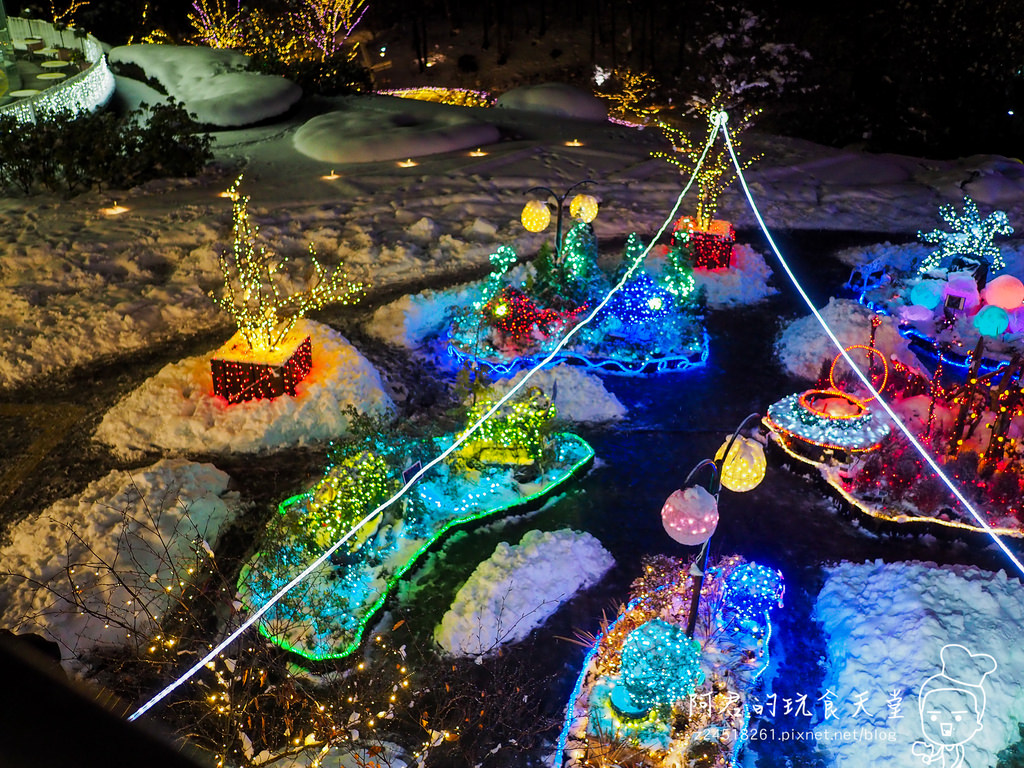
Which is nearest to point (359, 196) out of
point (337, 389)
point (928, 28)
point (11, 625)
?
point (337, 389)

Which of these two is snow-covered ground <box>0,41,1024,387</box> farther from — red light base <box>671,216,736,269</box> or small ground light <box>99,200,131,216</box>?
red light base <box>671,216,736,269</box>

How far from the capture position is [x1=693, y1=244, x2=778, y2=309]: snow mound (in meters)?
12.3

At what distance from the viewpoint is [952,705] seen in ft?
18.9

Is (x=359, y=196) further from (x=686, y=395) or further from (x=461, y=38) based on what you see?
(x=461, y=38)

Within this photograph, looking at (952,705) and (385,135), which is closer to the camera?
(952,705)

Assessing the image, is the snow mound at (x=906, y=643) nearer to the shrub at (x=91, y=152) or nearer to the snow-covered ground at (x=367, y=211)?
the snow-covered ground at (x=367, y=211)

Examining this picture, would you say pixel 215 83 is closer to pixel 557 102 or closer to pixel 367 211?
pixel 557 102

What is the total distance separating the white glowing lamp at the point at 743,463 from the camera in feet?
18.6

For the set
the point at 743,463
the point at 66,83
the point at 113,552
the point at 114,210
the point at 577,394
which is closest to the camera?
the point at 743,463

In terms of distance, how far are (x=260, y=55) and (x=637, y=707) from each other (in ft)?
75.6

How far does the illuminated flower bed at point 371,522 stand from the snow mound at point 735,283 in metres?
4.62

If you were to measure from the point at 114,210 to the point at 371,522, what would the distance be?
426 inches

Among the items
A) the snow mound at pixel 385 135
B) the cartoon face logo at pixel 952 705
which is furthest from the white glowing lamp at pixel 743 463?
the snow mound at pixel 385 135

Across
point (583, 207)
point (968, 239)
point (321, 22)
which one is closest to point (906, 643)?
point (583, 207)
